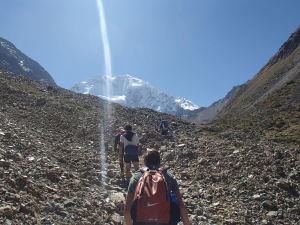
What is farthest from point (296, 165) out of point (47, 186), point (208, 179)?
point (47, 186)

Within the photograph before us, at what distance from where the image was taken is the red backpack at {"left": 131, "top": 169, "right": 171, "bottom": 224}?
4820 millimetres

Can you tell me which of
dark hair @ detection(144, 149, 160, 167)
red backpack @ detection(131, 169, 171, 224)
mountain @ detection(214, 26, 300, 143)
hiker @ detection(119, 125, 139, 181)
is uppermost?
mountain @ detection(214, 26, 300, 143)

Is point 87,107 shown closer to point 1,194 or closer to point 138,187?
point 1,194

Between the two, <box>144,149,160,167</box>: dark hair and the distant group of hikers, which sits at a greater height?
<box>144,149,160,167</box>: dark hair

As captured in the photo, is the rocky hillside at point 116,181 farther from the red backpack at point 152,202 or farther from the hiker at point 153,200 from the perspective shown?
the red backpack at point 152,202

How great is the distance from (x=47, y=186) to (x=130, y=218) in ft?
16.1

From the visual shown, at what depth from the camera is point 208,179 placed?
524 inches

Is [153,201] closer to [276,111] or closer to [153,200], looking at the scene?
[153,200]

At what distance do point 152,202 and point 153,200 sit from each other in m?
0.03

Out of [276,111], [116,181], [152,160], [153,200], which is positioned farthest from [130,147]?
[276,111]

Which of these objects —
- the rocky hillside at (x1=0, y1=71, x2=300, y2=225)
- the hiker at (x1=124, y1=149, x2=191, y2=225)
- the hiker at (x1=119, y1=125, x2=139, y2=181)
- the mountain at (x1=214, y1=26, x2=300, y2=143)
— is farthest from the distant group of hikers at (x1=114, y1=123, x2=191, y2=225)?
the mountain at (x1=214, y1=26, x2=300, y2=143)

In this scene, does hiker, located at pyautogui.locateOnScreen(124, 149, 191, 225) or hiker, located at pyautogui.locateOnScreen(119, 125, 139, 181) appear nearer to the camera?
hiker, located at pyautogui.locateOnScreen(124, 149, 191, 225)

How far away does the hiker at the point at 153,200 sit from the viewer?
190 inches

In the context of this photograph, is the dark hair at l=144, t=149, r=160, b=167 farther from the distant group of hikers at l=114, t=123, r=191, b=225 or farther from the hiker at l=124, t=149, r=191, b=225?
the hiker at l=124, t=149, r=191, b=225
